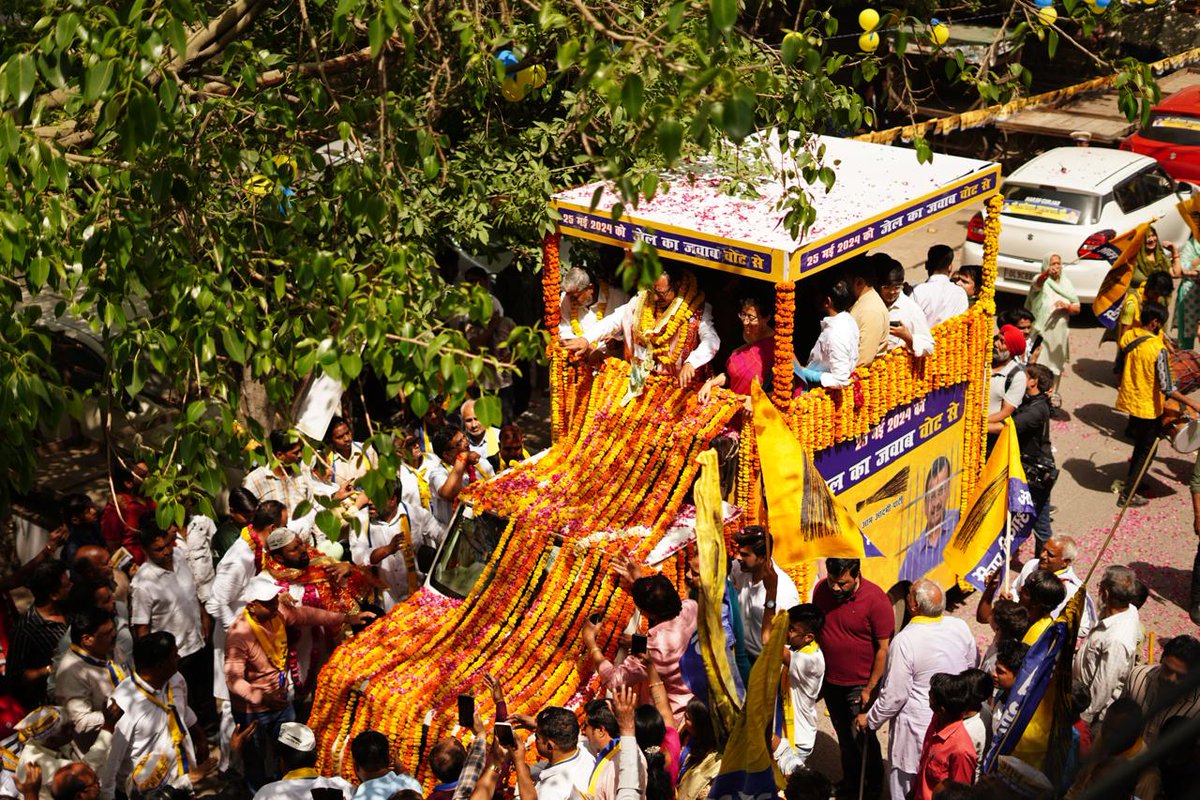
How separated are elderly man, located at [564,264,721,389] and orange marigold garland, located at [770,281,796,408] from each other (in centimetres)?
59

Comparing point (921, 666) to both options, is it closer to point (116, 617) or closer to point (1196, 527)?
point (1196, 527)

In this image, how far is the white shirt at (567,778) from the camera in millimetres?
6121

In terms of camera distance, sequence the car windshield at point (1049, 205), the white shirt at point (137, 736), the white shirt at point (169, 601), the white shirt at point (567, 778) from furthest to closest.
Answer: the car windshield at point (1049, 205)
the white shirt at point (169, 601)
the white shirt at point (137, 736)
the white shirt at point (567, 778)

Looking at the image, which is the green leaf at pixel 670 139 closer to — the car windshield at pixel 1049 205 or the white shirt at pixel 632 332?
the white shirt at pixel 632 332

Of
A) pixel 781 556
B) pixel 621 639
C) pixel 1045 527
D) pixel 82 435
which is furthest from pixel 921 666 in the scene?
pixel 82 435

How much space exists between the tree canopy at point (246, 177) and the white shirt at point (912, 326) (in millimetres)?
1461

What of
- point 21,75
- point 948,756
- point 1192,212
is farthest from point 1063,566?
point 1192,212

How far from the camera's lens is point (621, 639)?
7.63m

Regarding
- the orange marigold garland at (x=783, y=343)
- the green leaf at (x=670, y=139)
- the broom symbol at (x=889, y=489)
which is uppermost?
the green leaf at (x=670, y=139)

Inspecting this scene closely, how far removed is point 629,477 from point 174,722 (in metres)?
3.07

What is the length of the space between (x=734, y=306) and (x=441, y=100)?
7.91 ft

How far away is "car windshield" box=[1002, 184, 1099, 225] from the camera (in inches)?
615

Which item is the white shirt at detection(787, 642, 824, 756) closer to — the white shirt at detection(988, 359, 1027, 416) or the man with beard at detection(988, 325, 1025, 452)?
the man with beard at detection(988, 325, 1025, 452)

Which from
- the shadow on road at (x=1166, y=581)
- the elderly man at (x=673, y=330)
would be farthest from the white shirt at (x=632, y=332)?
the shadow on road at (x=1166, y=581)
